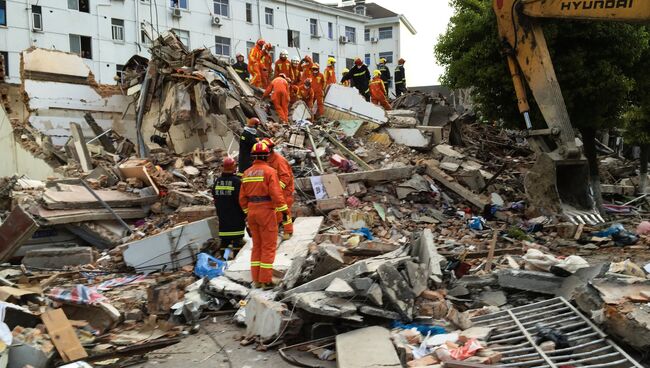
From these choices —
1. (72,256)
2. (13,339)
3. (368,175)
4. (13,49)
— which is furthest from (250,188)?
(13,49)

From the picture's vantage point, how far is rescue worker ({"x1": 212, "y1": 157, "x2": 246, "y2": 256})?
7598 mm

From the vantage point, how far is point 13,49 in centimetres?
2712

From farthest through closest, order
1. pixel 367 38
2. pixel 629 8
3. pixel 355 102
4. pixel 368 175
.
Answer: pixel 367 38
pixel 355 102
pixel 368 175
pixel 629 8

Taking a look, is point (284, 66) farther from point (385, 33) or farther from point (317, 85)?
point (385, 33)

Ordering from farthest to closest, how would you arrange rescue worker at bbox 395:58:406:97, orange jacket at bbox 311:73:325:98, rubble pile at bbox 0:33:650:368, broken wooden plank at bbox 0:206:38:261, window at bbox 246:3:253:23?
window at bbox 246:3:253:23 → rescue worker at bbox 395:58:406:97 → orange jacket at bbox 311:73:325:98 → broken wooden plank at bbox 0:206:38:261 → rubble pile at bbox 0:33:650:368

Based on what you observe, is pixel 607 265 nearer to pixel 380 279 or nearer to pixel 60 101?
pixel 380 279

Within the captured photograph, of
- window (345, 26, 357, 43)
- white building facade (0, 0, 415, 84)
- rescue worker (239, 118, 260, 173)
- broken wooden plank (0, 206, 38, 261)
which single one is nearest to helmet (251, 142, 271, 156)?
rescue worker (239, 118, 260, 173)

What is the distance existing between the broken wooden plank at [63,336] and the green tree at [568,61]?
8.88 metres

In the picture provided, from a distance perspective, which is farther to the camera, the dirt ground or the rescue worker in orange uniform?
the rescue worker in orange uniform

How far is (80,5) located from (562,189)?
27.3m

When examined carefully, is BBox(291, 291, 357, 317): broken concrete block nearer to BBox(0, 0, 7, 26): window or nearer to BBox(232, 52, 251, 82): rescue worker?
BBox(232, 52, 251, 82): rescue worker

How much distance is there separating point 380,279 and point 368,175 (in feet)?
18.9

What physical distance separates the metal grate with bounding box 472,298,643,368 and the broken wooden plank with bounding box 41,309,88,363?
343cm

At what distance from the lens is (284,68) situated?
50.8 feet
